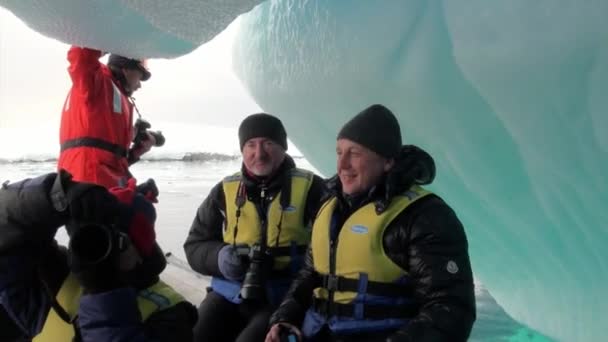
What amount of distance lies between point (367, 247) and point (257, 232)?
0.49 meters

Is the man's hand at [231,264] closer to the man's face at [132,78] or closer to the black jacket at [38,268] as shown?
the black jacket at [38,268]

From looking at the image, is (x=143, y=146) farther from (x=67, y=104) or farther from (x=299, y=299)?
(x=299, y=299)

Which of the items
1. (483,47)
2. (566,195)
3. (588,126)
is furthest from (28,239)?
(566,195)

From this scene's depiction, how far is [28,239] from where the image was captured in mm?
817

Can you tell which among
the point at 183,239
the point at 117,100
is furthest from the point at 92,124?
the point at 183,239

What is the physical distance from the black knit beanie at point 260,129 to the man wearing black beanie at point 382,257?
0.38 metres

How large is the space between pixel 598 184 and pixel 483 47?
681 millimetres

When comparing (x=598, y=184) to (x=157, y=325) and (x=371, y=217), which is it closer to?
(x=371, y=217)

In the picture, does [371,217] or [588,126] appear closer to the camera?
[371,217]

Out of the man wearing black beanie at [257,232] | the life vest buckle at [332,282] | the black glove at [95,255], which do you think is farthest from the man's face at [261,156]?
the black glove at [95,255]

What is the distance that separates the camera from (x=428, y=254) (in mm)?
1039

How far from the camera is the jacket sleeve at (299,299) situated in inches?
48.8

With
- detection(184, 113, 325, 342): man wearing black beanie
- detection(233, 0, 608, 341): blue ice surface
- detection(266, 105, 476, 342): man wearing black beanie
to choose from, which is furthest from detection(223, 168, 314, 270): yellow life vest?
detection(233, 0, 608, 341): blue ice surface

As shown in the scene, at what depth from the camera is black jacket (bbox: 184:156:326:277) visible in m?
1.56
